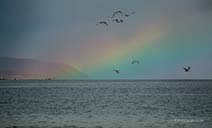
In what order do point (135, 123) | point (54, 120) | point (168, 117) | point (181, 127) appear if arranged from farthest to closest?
point (168, 117)
point (54, 120)
point (135, 123)
point (181, 127)

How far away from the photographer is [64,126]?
50.7 metres

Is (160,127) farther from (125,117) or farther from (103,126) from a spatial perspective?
(125,117)

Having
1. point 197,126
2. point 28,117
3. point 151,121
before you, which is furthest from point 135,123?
point 28,117

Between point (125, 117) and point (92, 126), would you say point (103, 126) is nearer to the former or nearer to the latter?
point (92, 126)

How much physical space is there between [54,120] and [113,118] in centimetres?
737

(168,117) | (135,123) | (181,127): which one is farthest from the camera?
(168,117)

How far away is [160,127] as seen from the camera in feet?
166

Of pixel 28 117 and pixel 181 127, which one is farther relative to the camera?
pixel 28 117

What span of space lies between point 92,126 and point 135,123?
18.2 ft

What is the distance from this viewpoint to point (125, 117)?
63.1 meters

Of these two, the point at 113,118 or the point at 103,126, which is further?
the point at 113,118

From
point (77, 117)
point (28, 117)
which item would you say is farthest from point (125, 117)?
point (28, 117)

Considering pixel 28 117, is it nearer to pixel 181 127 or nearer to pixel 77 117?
pixel 77 117

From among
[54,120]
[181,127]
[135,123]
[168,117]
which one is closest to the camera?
[181,127]
